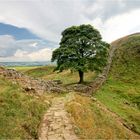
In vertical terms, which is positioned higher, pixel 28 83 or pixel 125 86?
pixel 28 83

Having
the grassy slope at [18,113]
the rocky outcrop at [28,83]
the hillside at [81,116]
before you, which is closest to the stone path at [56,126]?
the hillside at [81,116]

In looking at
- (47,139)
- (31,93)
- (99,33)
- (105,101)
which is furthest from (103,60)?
(47,139)

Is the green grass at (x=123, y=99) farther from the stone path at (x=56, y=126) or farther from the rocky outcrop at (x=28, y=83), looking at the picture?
the stone path at (x=56, y=126)

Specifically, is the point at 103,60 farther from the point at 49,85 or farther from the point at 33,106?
the point at 33,106

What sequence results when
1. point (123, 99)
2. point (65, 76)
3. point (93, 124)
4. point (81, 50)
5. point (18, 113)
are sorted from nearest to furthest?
point (18, 113)
point (93, 124)
point (123, 99)
point (81, 50)
point (65, 76)

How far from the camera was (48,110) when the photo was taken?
28.3 m

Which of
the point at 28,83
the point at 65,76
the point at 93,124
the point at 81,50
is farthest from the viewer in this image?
the point at 65,76

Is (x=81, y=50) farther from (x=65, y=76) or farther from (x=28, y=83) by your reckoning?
(x=65, y=76)

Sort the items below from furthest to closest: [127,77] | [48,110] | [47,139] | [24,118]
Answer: [127,77]
[48,110]
[24,118]
[47,139]

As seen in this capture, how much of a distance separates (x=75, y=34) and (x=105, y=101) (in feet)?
A: 57.6

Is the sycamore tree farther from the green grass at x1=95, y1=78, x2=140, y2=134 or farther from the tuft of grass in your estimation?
the tuft of grass

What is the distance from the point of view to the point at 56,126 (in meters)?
24.1

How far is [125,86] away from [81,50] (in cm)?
1276

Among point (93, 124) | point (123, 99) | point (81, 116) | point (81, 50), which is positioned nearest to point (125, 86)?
point (123, 99)
